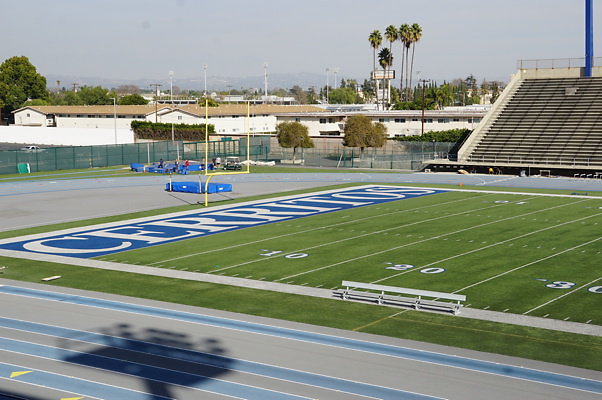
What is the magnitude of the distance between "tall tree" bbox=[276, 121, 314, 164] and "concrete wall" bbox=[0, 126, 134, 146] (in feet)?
79.0

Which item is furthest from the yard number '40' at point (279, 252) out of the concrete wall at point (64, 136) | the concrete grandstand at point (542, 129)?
the concrete wall at point (64, 136)

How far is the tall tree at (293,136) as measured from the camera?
239ft

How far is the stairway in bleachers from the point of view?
2432 inches

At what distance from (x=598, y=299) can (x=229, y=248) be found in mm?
14093

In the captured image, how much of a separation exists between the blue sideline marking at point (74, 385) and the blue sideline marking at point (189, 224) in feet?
41.2

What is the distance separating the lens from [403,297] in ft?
70.1

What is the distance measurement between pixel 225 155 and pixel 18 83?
80.7 meters

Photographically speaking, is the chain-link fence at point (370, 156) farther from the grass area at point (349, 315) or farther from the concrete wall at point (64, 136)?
the grass area at point (349, 315)

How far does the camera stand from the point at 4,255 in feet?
92.7

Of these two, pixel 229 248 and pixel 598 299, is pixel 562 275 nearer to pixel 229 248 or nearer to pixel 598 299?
pixel 598 299

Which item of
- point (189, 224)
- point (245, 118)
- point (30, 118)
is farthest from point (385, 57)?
point (189, 224)

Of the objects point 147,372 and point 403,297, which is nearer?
point 147,372

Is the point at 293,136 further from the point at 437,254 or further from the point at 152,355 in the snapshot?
the point at 152,355

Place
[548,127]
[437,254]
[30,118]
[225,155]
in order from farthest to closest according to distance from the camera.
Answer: [30,118]
[225,155]
[548,127]
[437,254]
